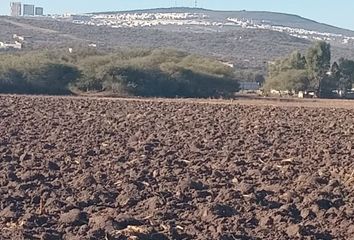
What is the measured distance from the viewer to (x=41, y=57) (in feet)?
205

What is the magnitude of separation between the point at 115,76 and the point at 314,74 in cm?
1747

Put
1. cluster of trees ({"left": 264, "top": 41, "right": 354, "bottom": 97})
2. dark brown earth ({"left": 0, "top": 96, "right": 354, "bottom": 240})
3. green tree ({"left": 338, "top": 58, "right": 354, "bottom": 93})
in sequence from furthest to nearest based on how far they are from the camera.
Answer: green tree ({"left": 338, "top": 58, "right": 354, "bottom": 93})
cluster of trees ({"left": 264, "top": 41, "right": 354, "bottom": 97})
dark brown earth ({"left": 0, "top": 96, "right": 354, "bottom": 240})

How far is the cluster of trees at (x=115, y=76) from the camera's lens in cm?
5712

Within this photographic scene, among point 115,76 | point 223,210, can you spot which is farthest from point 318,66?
point 223,210

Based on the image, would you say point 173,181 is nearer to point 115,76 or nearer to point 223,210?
point 223,210

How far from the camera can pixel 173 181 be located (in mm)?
14508

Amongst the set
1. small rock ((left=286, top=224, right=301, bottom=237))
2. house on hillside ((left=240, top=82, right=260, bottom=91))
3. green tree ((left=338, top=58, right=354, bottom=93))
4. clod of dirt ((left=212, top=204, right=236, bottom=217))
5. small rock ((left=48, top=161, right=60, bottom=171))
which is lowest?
house on hillside ((left=240, top=82, right=260, bottom=91))

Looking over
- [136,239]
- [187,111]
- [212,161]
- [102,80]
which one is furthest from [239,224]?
[102,80]

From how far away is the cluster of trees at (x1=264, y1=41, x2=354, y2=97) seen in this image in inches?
2768

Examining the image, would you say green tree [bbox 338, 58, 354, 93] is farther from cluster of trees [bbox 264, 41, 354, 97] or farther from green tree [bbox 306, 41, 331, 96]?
green tree [bbox 306, 41, 331, 96]

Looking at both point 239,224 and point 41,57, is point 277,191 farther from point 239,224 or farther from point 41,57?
point 41,57

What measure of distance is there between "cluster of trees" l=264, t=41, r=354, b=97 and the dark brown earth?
146 ft

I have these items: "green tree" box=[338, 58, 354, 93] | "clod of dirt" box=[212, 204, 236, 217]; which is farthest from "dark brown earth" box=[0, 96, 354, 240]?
"green tree" box=[338, 58, 354, 93]

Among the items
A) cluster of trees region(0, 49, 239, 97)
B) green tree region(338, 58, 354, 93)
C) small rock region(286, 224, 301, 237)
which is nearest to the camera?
small rock region(286, 224, 301, 237)
